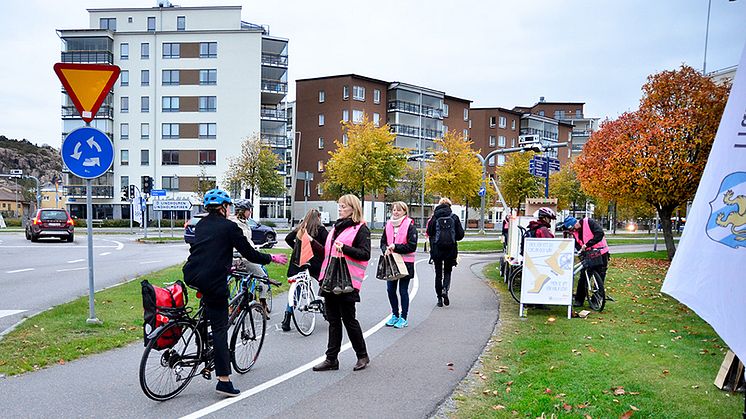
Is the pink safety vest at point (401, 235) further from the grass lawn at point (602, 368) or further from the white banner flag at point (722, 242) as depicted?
the white banner flag at point (722, 242)

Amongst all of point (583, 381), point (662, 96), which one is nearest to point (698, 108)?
point (662, 96)

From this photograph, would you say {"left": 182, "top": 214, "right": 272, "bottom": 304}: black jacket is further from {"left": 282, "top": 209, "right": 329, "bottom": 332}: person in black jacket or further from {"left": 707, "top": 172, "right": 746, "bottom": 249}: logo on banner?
{"left": 707, "top": 172, "right": 746, "bottom": 249}: logo on banner

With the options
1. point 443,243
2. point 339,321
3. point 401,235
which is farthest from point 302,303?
point 443,243

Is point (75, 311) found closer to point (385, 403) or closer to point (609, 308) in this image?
point (385, 403)

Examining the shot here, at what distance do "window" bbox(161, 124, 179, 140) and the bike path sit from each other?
183 ft

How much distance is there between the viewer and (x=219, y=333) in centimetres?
525

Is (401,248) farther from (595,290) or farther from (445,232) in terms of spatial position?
(595,290)

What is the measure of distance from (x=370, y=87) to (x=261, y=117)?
13142mm

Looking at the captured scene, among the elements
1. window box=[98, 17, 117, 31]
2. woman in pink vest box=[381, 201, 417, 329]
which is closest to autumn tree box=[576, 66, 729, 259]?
woman in pink vest box=[381, 201, 417, 329]

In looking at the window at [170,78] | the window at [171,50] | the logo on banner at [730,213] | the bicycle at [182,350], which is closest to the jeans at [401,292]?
the bicycle at [182,350]

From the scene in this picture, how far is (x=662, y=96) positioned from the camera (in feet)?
66.9

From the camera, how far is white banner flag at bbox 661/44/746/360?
13.3 ft

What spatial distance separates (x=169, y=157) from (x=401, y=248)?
56.1m

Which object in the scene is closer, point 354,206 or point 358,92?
point 354,206
